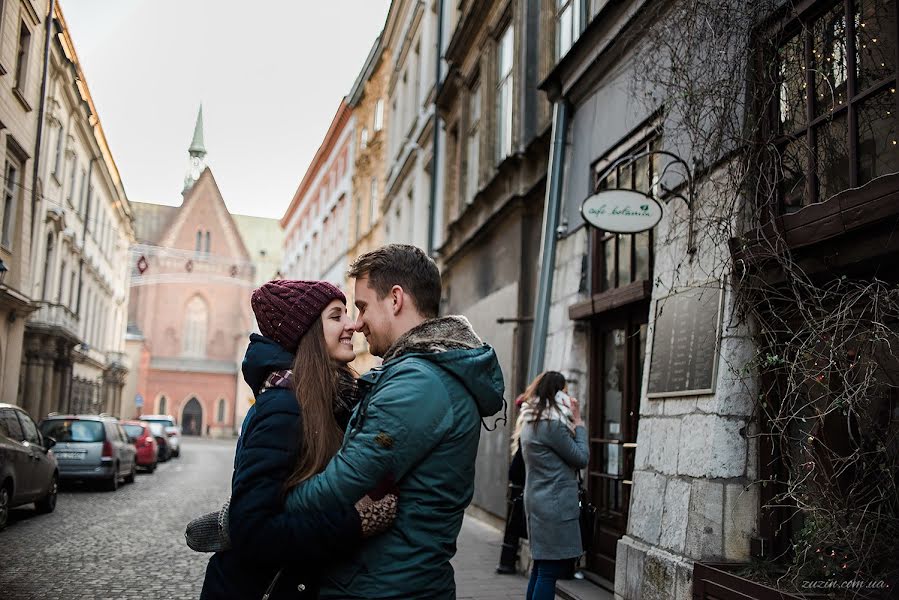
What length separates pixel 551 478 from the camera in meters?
5.83

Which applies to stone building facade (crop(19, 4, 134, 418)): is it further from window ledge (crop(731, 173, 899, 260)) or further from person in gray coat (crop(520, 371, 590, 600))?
window ledge (crop(731, 173, 899, 260))

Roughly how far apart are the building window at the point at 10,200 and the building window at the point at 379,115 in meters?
11.4

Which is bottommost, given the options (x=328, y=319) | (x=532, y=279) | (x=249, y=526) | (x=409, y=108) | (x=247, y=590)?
(x=247, y=590)

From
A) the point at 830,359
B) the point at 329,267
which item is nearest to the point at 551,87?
the point at 830,359

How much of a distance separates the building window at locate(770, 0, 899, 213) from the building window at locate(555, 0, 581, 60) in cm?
519

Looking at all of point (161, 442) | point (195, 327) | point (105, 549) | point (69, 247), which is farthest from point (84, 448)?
point (195, 327)

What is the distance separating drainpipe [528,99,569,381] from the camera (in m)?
9.60

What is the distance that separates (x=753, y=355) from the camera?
5.37 meters

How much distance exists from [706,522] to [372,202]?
25.0 meters

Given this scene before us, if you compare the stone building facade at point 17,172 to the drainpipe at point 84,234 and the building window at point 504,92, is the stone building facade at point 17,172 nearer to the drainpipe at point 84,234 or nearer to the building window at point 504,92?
the drainpipe at point 84,234

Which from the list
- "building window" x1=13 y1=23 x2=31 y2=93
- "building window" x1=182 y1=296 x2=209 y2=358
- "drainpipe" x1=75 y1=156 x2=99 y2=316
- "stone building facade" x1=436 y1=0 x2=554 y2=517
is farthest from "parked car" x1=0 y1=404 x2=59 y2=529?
"building window" x1=182 y1=296 x2=209 y2=358

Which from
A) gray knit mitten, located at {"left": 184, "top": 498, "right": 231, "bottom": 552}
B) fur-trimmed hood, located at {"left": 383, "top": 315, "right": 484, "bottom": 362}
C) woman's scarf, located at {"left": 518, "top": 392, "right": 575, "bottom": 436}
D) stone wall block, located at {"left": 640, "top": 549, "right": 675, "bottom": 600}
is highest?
fur-trimmed hood, located at {"left": 383, "top": 315, "right": 484, "bottom": 362}

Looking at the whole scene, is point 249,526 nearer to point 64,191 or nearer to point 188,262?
point 64,191

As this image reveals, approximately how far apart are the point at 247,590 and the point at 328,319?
30.5 inches
